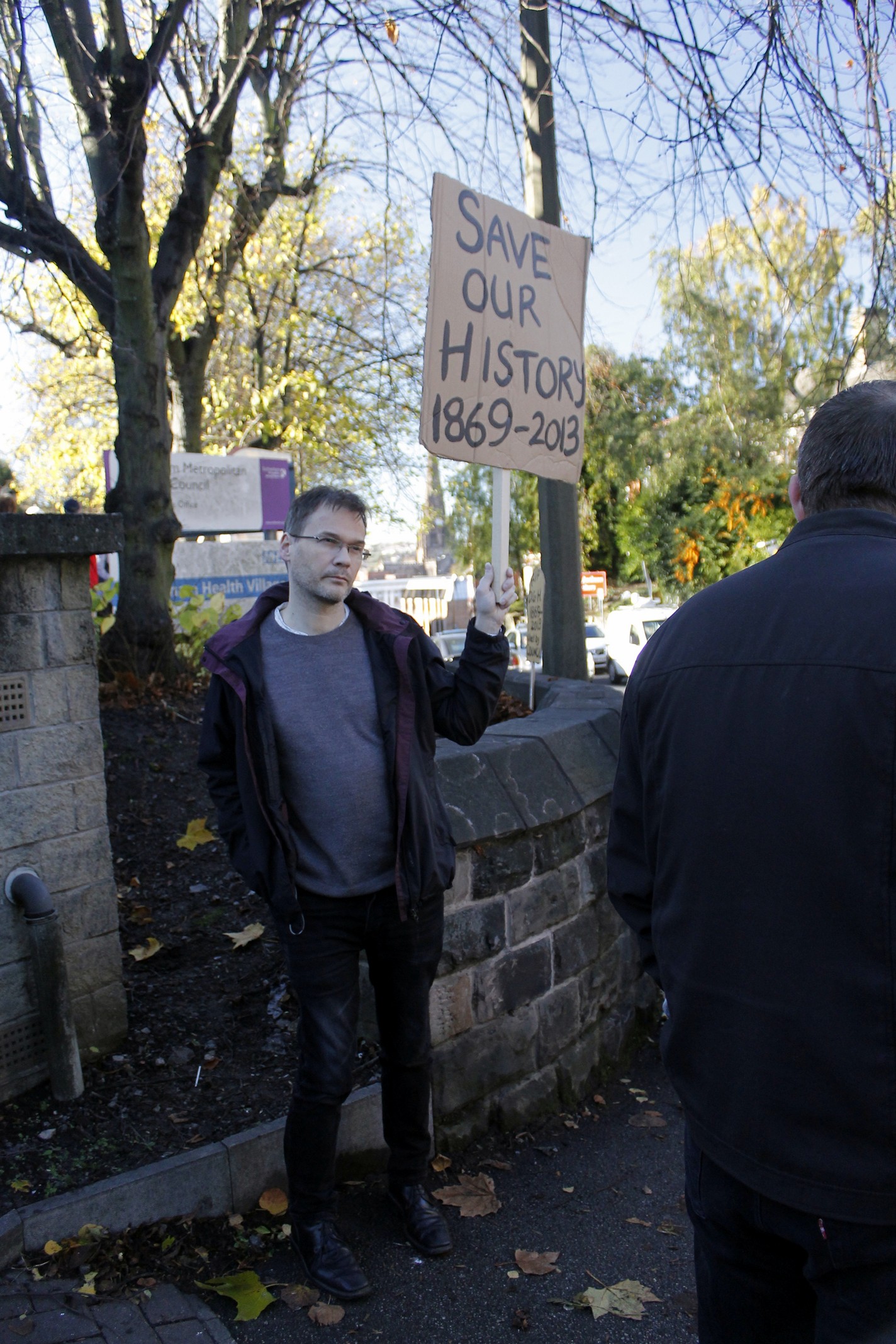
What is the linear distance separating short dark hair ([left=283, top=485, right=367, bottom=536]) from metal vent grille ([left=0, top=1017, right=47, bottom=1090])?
1650 mm

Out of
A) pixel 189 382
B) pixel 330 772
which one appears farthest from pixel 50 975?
pixel 189 382

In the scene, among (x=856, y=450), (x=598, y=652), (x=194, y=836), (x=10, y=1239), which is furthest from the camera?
(x=598, y=652)

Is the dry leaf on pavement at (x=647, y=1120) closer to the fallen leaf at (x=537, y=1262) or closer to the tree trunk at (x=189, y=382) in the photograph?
the fallen leaf at (x=537, y=1262)

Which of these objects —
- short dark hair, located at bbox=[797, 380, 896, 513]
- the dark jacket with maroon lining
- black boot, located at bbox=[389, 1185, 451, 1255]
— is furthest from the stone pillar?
short dark hair, located at bbox=[797, 380, 896, 513]

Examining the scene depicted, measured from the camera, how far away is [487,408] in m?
3.60

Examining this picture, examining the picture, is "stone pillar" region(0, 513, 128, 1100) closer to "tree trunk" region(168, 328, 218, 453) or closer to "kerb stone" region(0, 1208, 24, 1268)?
"kerb stone" region(0, 1208, 24, 1268)

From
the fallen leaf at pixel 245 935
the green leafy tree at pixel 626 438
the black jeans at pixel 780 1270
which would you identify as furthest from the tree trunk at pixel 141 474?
the green leafy tree at pixel 626 438

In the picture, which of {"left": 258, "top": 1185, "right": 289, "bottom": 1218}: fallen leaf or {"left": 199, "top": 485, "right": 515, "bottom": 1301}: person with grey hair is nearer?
{"left": 199, "top": 485, "right": 515, "bottom": 1301}: person with grey hair

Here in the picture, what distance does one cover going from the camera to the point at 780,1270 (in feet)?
5.15

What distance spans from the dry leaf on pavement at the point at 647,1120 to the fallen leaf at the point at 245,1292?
1.43m

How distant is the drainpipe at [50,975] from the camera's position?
3039mm

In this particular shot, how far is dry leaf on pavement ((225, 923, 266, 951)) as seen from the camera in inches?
161

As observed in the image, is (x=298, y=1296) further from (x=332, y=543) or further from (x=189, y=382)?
(x=189, y=382)

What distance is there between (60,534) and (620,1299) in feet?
8.43
